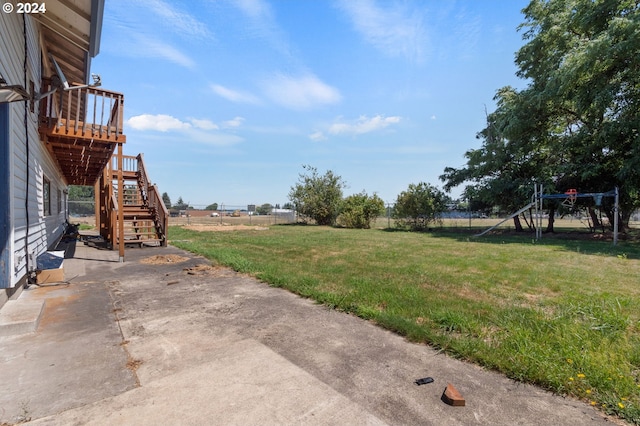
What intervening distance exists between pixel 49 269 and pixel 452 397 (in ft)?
18.8

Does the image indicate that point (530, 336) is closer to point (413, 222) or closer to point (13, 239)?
point (13, 239)

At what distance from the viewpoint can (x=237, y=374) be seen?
228cm

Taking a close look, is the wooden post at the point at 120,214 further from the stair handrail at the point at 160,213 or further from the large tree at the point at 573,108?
the large tree at the point at 573,108

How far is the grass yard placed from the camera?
2.26m

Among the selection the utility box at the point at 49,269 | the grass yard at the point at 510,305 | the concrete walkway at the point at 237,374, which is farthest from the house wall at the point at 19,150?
the grass yard at the point at 510,305

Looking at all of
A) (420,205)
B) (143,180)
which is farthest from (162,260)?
(420,205)

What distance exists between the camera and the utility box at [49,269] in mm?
4777

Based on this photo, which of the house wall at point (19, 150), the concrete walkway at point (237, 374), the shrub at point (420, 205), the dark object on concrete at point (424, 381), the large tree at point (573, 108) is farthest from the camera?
the shrub at point (420, 205)

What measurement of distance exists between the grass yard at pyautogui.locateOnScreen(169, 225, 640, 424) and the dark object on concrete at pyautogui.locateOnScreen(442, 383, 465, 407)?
0.59m

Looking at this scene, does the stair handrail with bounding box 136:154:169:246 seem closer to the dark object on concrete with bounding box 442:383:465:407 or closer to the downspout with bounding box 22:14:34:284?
the downspout with bounding box 22:14:34:284

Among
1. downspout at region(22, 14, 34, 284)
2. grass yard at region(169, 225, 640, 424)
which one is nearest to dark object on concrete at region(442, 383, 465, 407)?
grass yard at region(169, 225, 640, 424)

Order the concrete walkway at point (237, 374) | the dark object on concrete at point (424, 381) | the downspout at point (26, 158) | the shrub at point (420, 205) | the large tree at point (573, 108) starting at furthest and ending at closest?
the shrub at point (420, 205)
the large tree at point (573, 108)
the downspout at point (26, 158)
the dark object on concrete at point (424, 381)
the concrete walkway at point (237, 374)

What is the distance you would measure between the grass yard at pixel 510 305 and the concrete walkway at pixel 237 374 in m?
0.21

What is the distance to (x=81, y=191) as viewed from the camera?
7600 centimetres
